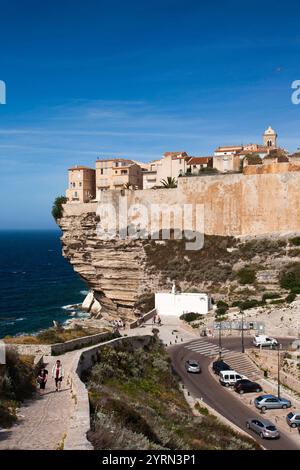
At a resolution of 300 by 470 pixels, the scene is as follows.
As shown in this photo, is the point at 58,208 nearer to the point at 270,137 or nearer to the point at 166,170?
the point at 166,170

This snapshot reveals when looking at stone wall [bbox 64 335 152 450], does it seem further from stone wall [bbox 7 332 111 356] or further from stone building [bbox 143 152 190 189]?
stone building [bbox 143 152 190 189]

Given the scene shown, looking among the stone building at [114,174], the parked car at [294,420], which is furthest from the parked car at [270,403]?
the stone building at [114,174]

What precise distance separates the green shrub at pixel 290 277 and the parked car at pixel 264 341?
26.7 feet

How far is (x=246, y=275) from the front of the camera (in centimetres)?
3891

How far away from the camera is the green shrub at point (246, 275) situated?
38.4m

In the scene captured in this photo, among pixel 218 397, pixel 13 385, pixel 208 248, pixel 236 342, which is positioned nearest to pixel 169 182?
pixel 208 248

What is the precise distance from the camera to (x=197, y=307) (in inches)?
1426

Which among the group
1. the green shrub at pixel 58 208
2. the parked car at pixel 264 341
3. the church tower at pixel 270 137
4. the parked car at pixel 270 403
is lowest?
the parked car at pixel 270 403

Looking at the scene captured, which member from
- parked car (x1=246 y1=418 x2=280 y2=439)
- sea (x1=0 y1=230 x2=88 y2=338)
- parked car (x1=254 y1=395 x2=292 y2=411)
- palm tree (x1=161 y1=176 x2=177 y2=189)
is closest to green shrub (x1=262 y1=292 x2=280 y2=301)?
parked car (x1=254 y1=395 x2=292 y2=411)

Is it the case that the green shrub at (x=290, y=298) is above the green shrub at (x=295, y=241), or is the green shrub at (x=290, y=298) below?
below

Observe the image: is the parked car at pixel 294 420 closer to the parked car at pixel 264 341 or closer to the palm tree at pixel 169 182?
the parked car at pixel 264 341

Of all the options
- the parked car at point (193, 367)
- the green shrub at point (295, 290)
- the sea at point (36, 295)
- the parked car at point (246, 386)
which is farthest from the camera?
the sea at point (36, 295)
